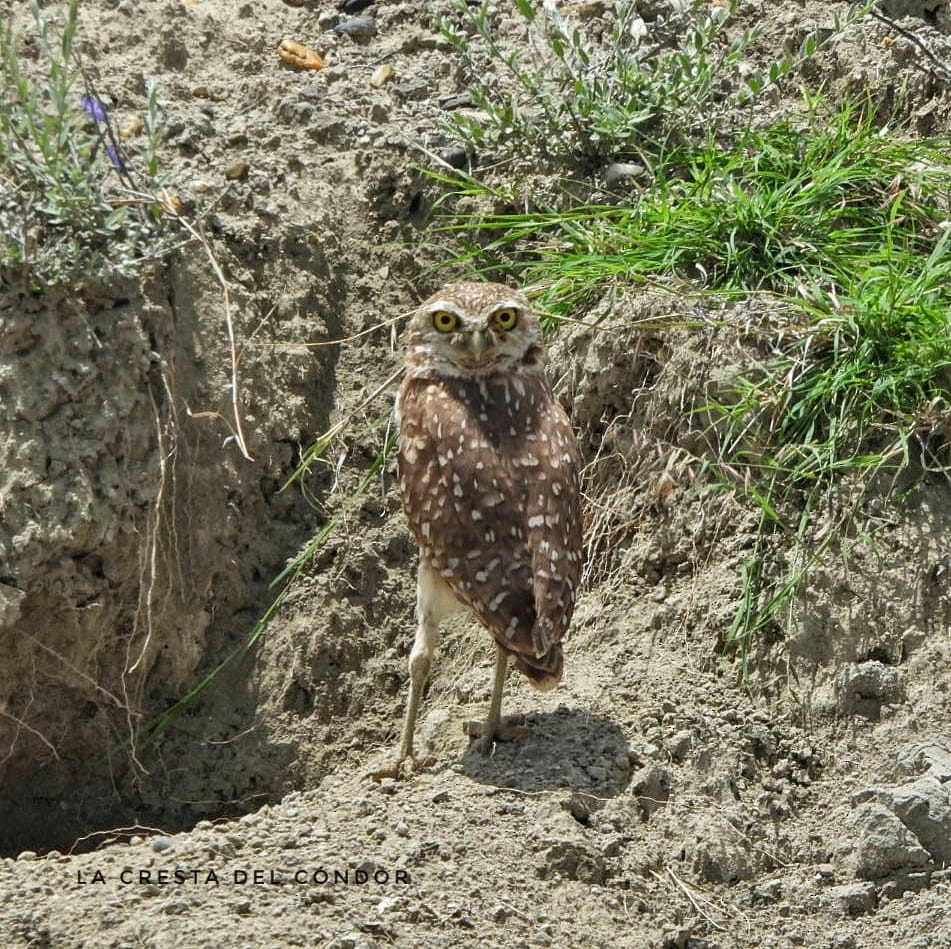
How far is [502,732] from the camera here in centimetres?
570

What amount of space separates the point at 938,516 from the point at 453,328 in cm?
194

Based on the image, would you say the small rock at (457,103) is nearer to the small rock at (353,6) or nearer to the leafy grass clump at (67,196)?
the small rock at (353,6)

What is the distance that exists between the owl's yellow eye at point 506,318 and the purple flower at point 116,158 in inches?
67.9

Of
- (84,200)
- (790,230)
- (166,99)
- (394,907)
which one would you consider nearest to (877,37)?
(790,230)

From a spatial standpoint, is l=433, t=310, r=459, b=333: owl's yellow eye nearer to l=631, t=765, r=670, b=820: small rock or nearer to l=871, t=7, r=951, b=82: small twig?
l=631, t=765, r=670, b=820: small rock

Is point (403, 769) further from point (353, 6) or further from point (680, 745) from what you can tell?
point (353, 6)

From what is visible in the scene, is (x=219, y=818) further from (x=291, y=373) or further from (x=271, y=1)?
(x=271, y=1)

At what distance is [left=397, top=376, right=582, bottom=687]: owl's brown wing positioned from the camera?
5449mm

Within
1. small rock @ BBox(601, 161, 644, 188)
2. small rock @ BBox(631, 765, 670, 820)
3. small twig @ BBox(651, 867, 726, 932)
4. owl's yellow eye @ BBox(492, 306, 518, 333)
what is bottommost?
small twig @ BBox(651, 867, 726, 932)

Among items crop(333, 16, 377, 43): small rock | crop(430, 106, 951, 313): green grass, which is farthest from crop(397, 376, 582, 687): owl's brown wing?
crop(333, 16, 377, 43): small rock

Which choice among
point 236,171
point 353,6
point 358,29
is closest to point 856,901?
point 236,171

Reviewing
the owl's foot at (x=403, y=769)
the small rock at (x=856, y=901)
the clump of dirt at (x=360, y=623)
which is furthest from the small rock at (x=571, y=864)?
the owl's foot at (x=403, y=769)

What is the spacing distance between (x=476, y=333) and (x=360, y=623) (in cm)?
150

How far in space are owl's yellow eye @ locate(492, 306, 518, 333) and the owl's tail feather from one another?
1.26m
